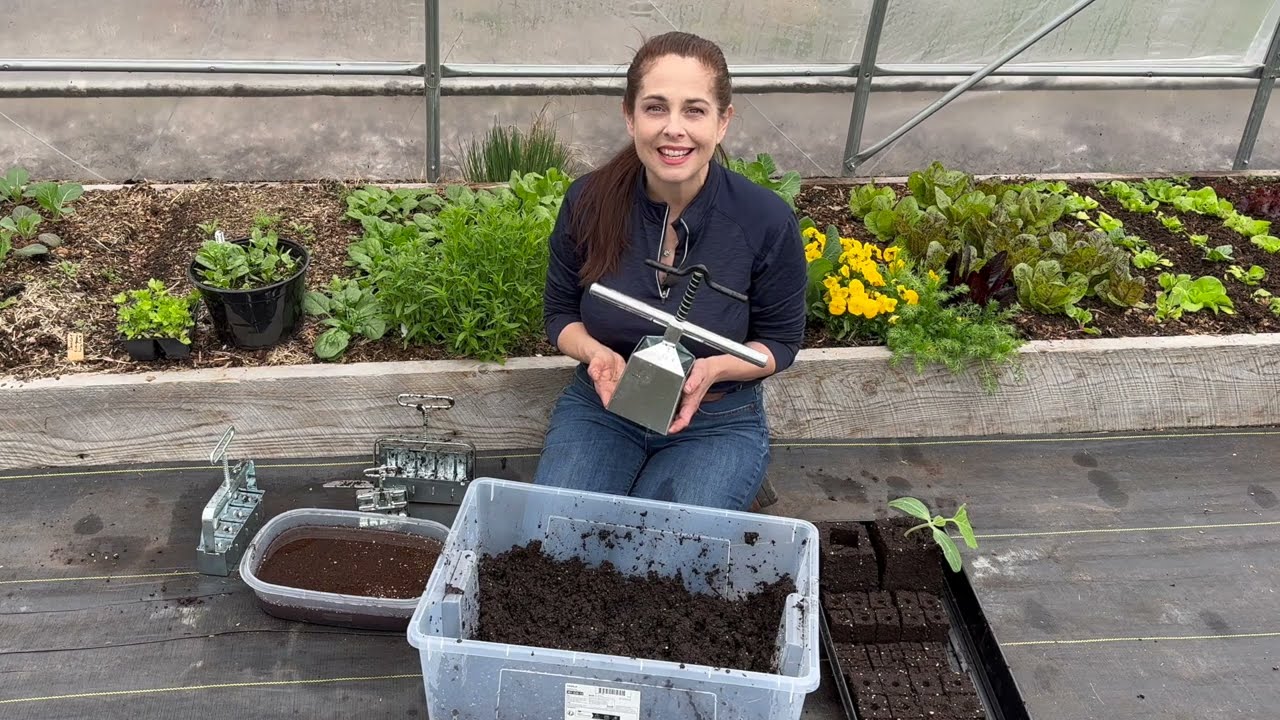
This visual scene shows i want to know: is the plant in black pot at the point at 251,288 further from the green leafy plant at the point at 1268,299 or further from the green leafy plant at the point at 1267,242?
the green leafy plant at the point at 1267,242

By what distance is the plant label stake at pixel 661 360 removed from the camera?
5.59ft

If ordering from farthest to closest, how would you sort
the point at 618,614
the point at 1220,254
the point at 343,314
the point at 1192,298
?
the point at 1220,254, the point at 1192,298, the point at 343,314, the point at 618,614

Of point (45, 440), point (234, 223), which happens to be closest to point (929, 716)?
point (45, 440)

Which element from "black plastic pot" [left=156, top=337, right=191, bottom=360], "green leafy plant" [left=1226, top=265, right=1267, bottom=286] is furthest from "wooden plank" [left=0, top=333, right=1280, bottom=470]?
"green leafy plant" [left=1226, top=265, right=1267, bottom=286]

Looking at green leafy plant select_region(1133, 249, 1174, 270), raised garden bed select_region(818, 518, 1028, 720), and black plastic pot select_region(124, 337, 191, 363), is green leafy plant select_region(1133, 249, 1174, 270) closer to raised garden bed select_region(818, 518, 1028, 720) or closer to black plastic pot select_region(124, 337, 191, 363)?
raised garden bed select_region(818, 518, 1028, 720)

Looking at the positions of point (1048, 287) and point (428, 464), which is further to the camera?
point (1048, 287)

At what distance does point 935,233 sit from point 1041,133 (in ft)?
4.12

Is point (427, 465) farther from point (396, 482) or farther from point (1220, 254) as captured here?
point (1220, 254)

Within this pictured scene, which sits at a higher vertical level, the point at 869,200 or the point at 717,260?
the point at 717,260

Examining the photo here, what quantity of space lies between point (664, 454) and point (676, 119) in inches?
29.7

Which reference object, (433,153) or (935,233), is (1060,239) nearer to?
(935,233)

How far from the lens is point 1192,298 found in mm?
3342

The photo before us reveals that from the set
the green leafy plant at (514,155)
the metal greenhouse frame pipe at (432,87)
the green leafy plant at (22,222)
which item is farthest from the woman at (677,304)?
the green leafy plant at (22,222)

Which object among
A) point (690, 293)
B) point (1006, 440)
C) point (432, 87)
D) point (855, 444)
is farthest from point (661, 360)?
point (432, 87)
